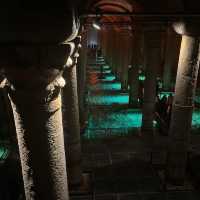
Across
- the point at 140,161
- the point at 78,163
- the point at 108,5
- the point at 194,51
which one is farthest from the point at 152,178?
the point at 108,5

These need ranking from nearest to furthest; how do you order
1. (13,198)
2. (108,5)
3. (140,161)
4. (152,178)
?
1. (13,198)
2. (152,178)
3. (140,161)
4. (108,5)

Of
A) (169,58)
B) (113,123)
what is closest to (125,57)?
(169,58)

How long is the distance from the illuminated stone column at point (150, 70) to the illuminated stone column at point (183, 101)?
3.61 meters

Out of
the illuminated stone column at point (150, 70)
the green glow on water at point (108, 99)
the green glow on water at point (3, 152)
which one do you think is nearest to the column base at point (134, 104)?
the green glow on water at point (108, 99)

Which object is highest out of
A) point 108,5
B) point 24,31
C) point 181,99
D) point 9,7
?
point 108,5

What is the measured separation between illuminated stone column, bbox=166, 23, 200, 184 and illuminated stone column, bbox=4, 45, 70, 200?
159 inches

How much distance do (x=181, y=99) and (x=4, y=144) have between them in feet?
21.0

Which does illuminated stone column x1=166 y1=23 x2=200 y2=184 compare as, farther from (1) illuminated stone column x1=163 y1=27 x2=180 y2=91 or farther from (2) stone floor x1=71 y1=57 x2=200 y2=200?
(1) illuminated stone column x1=163 y1=27 x2=180 y2=91

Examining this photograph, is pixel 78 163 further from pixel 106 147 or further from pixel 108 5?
pixel 108 5

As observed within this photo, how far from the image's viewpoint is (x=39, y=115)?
8.16 ft

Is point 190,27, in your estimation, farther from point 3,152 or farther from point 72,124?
point 3,152

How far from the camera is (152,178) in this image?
7.35m

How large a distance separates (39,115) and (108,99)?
12.8 metres

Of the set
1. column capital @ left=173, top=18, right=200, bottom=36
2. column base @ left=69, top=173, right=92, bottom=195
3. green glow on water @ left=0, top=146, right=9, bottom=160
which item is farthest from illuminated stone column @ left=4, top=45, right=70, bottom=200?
green glow on water @ left=0, top=146, right=9, bottom=160
